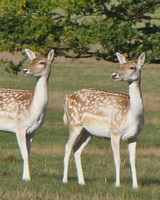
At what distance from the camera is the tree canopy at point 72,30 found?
44.9 feet

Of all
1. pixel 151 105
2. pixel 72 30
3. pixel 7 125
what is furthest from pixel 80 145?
pixel 151 105

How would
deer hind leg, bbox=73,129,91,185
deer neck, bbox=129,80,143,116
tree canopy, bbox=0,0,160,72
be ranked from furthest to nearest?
tree canopy, bbox=0,0,160,72 → deer hind leg, bbox=73,129,91,185 → deer neck, bbox=129,80,143,116

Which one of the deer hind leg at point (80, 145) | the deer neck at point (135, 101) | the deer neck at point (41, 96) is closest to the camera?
the deer neck at point (135, 101)

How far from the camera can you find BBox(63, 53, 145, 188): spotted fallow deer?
25.4 ft

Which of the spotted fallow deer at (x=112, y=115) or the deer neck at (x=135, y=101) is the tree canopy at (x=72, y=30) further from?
the deer neck at (x=135, y=101)

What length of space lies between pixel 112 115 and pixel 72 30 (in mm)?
6881

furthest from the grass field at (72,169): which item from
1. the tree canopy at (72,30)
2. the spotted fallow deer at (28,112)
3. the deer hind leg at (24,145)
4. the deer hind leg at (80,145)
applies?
the tree canopy at (72,30)

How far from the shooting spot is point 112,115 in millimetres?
8031

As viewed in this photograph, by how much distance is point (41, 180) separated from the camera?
786cm

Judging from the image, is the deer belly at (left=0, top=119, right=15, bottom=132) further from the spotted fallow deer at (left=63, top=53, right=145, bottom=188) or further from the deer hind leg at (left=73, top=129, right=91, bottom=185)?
the deer hind leg at (left=73, top=129, right=91, bottom=185)

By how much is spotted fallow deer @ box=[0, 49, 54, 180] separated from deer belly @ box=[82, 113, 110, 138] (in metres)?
0.68

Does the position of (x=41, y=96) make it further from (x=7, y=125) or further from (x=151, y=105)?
(x=151, y=105)

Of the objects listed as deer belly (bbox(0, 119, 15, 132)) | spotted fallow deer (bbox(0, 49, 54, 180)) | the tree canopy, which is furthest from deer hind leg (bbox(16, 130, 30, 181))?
the tree canopy

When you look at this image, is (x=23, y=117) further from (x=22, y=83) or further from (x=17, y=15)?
(x=22, y=83)
